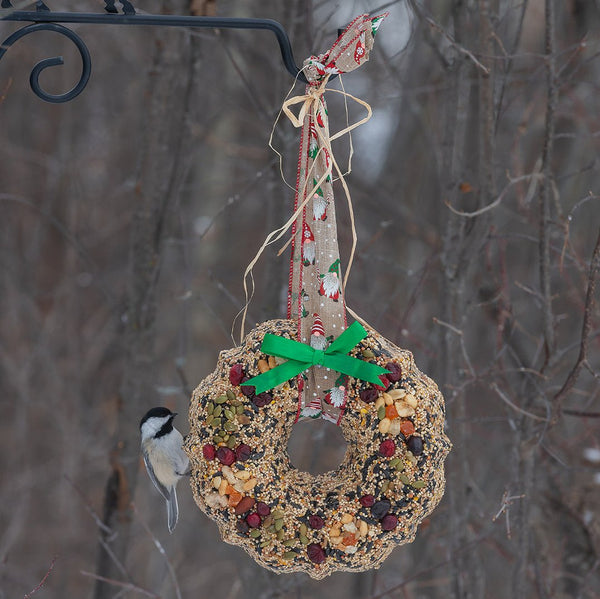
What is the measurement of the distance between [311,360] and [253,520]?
398 mm

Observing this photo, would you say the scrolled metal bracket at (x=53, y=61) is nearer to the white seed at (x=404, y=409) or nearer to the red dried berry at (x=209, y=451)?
the red dried berry at (x=209, y=451)

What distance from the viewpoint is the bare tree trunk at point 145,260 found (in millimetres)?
2900

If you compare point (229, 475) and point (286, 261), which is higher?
point (286, 261)

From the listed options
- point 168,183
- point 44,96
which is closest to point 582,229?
point 168,183

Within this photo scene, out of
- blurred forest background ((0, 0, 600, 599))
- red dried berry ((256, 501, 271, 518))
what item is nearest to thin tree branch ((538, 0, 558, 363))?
blurred forest background ((0, 0, 600, 599))

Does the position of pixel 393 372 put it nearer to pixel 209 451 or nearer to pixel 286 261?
pixel 209 451

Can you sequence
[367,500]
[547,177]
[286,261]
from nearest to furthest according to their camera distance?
1. [367,500]
2. [547,177]
3. [286,261]

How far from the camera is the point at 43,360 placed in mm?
5684

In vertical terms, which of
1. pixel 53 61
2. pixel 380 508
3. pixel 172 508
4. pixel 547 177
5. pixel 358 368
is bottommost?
pixel 172 508

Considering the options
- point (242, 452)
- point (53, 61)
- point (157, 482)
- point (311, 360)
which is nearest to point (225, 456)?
point (242, 452)

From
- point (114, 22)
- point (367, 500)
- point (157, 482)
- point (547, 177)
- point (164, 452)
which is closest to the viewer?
point (114, 22)

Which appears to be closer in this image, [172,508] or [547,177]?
[172,508]

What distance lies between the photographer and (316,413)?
178 cm

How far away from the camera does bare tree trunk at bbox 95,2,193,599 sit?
2.90m
